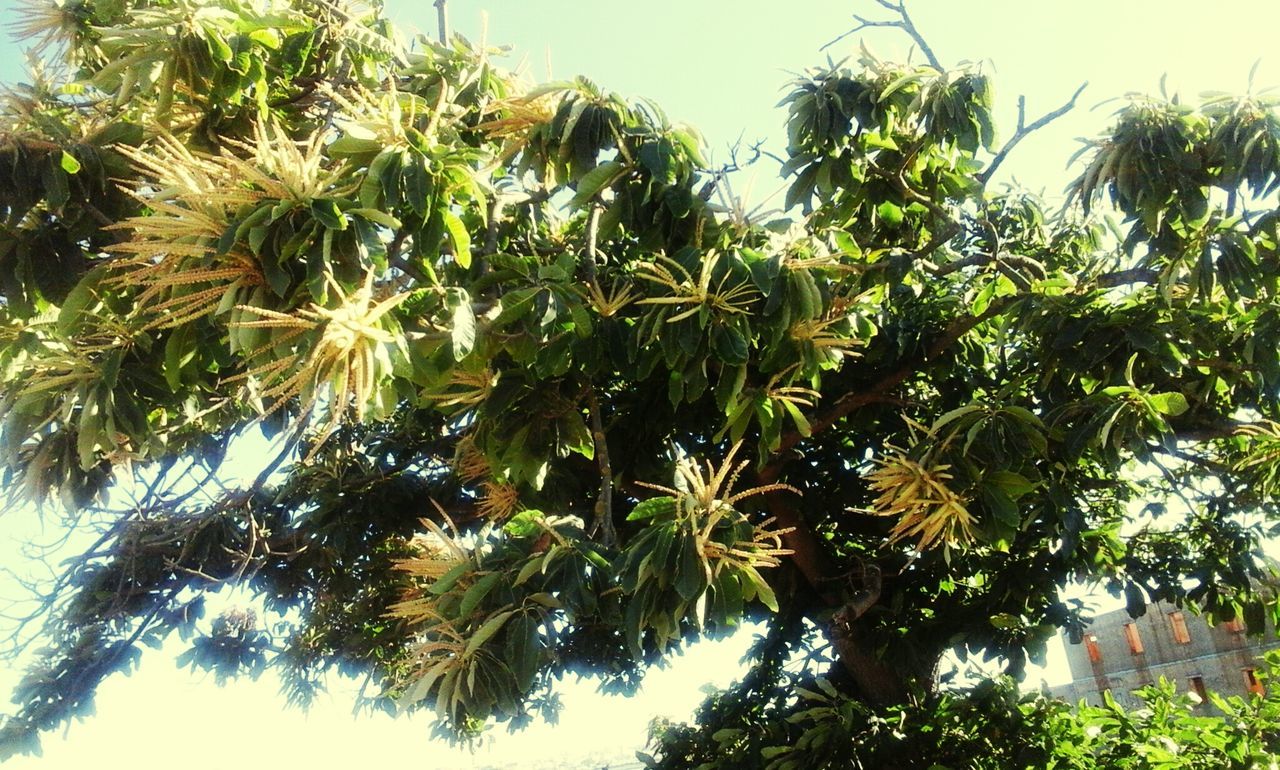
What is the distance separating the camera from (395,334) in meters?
1.91

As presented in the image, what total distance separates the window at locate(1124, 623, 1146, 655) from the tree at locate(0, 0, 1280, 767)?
663 inches

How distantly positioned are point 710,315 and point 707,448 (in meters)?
1.60

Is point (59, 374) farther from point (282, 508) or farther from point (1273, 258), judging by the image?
point (1273, 258)

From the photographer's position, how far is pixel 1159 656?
729 inches

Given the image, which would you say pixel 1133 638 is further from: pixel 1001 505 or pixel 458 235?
pixel 458 235

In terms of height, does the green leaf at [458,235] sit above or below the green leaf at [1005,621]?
above

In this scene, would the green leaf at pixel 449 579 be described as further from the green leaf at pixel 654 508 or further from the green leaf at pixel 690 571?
the green leaf at pixel 690 571

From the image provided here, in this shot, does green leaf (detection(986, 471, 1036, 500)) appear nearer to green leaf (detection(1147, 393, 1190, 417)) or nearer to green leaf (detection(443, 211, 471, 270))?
green leaf (detection(1147, 393, 1190, 417))

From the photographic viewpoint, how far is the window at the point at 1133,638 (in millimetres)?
19141

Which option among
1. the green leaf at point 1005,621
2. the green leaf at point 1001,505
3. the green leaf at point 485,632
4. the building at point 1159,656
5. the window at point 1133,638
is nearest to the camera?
the green leaf at point 485,632

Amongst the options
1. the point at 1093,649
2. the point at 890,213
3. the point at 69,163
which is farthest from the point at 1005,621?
the point at 1093,649

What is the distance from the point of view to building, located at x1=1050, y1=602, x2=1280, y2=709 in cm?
1631

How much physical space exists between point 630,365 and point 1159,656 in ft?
63.0

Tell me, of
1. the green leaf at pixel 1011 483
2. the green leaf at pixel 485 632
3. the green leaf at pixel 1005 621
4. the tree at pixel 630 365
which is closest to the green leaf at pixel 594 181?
the tree at pixel 630 365
